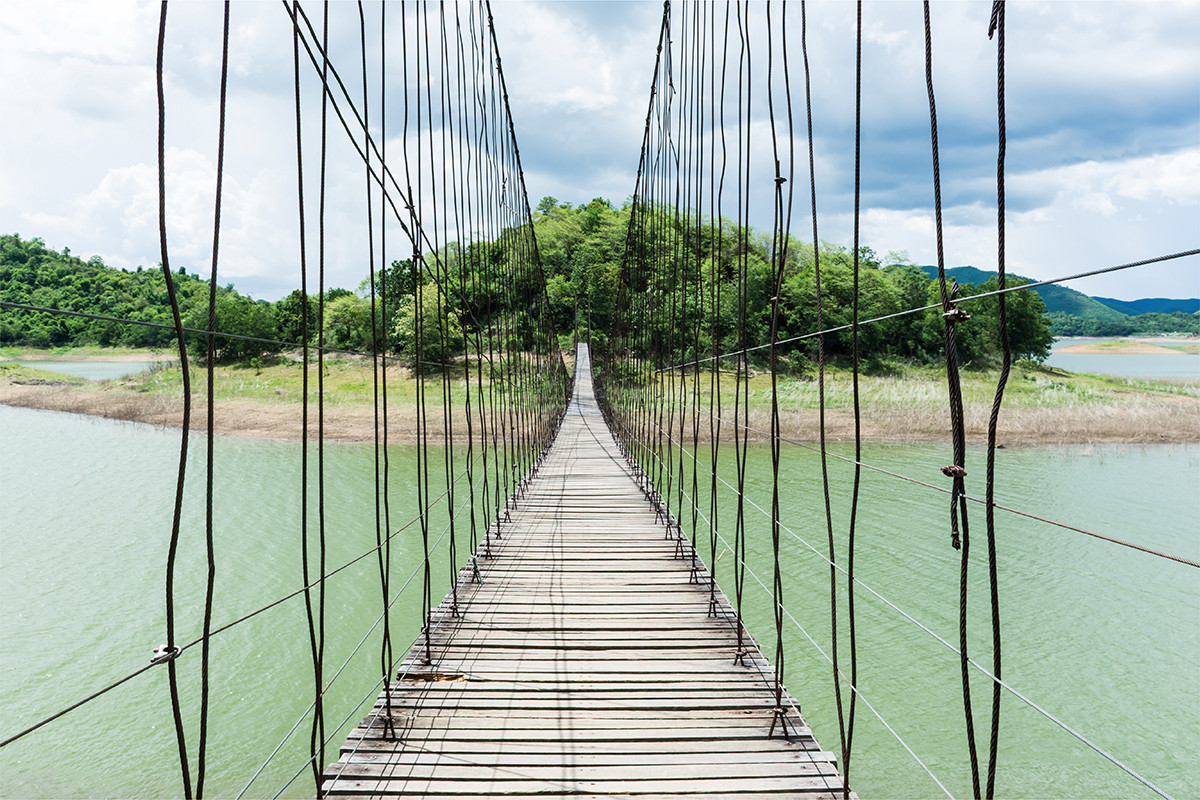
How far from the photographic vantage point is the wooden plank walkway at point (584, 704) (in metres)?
1.15

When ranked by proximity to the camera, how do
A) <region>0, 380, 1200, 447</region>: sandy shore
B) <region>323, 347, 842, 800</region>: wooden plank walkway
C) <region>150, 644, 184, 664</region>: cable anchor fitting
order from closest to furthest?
<region>150, 644, 184, 664</region>: cable anchor fitting < <region>323, 347, 842, 800</region>: wooden plank walkway < <region>0, 380, 1200, 447</region>: sandy shore

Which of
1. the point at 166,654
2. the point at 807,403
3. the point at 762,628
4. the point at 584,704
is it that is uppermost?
the point at 166,654

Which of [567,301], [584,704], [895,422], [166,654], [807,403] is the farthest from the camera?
[567,301]

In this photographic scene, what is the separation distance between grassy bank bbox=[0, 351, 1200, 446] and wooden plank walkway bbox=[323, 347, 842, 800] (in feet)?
25.2

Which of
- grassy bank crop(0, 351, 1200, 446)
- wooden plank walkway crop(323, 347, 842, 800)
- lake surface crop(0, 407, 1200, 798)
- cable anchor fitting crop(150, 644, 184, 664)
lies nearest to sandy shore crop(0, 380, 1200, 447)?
grassy bank crop(0, 351, 1200, 446)

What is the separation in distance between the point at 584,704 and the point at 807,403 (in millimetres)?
12338

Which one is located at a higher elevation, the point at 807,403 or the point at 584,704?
the point at 807,403

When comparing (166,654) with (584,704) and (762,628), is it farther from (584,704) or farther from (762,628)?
(762,628)

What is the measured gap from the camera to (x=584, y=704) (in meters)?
1.41

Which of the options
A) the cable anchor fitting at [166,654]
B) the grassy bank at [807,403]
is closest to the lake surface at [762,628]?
the cable anchor fitting at [166,654]

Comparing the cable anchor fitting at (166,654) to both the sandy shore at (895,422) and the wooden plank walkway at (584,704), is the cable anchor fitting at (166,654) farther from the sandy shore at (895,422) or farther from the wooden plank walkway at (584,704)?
the sandy shore at (895,422)

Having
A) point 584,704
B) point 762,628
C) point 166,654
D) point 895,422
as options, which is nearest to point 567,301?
point 895,422

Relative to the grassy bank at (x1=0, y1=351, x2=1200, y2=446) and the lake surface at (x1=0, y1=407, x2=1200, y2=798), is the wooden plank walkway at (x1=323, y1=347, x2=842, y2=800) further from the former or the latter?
the grassy bank at (x1=0, y1=351, x2=1200, y2=446)

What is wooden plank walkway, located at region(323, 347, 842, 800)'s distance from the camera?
1.15 m
